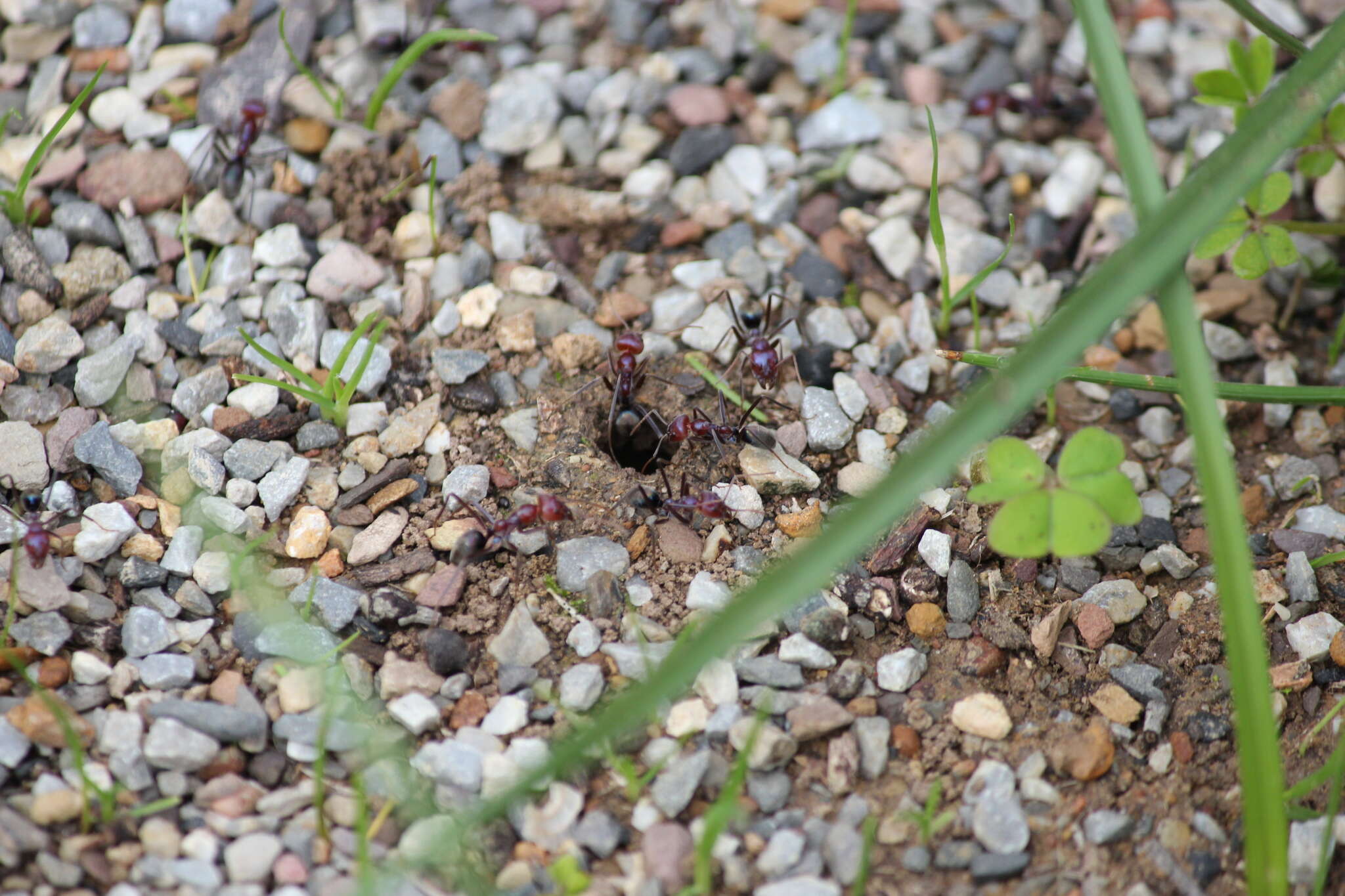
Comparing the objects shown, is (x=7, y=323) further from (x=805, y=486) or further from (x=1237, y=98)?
(x=1237, y=98)

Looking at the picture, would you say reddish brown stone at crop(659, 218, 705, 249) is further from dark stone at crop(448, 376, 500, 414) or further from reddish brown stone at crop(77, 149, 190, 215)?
reddish brown stone at crop(77, 149, 190, 215)

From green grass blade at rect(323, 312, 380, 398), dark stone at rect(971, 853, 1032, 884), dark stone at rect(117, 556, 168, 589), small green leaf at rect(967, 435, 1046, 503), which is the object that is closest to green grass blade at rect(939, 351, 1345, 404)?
small green leaf at rect(967, 435, 1046, 503)

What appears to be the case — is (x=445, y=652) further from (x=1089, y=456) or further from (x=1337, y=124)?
(x=1337, y=124)

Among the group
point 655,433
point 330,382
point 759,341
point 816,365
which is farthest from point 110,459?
point 816,365

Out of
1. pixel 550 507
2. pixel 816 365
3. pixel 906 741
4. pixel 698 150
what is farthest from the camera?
pixel 698 150

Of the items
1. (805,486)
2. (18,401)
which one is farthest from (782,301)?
(18,401)

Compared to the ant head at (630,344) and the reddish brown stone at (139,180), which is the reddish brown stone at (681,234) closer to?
the ant head at (630,344)
